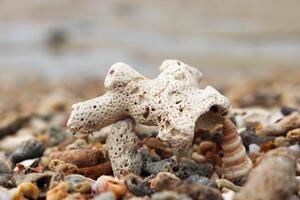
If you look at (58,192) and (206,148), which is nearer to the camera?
(58,192)

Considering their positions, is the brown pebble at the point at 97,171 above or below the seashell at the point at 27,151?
above

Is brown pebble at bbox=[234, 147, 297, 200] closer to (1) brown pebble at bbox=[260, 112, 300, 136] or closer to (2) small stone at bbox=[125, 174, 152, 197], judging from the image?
(2) small stone at bbox=[125, 174, 152, 197]

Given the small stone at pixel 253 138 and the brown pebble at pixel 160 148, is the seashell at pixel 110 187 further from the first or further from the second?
the small stone at pixel 253 138

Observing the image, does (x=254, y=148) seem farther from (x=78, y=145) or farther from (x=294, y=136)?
(x=78, y=145)

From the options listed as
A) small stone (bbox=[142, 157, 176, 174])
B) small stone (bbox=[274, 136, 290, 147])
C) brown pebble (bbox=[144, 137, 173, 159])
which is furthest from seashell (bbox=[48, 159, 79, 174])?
small stone (bbox=[274, 136, 290, 147])

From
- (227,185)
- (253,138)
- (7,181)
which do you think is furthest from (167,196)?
(253,138)

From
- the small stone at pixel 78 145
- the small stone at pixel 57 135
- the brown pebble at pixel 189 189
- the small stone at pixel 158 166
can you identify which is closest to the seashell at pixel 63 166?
the small stone at pixel 158 166
